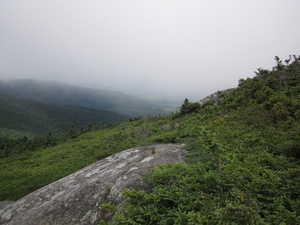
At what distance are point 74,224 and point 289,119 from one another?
58.2 ft

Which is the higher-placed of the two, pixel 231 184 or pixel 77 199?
pixel 231 184

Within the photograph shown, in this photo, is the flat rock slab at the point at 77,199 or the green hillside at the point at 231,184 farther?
the flat rock slab at the point at 77,199

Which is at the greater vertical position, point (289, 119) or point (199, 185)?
point (289, 119)

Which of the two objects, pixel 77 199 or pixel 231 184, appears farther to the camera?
pixel 77 199

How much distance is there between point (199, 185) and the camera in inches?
236

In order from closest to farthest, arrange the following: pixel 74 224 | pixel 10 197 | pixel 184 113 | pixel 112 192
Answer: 1. pixel 74 224
2. pixel 112 192
3. pixel 10 197
4. pixel 184 113

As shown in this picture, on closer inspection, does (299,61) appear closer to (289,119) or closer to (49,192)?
(289,119)

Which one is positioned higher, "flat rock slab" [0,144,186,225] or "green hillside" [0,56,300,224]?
"green hillside" [0,56,300,224]

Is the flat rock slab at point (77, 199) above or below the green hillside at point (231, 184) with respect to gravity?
below

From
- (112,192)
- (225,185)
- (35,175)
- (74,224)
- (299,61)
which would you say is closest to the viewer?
(225,185)

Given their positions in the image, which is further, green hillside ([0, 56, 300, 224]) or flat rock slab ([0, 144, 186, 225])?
flat rock slab ([0, 144, 186, 225])

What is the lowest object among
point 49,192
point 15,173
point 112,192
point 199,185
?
point 15,173

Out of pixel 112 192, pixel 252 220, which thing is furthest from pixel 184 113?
pixel 252 220

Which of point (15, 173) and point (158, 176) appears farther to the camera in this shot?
point (15, 173)
